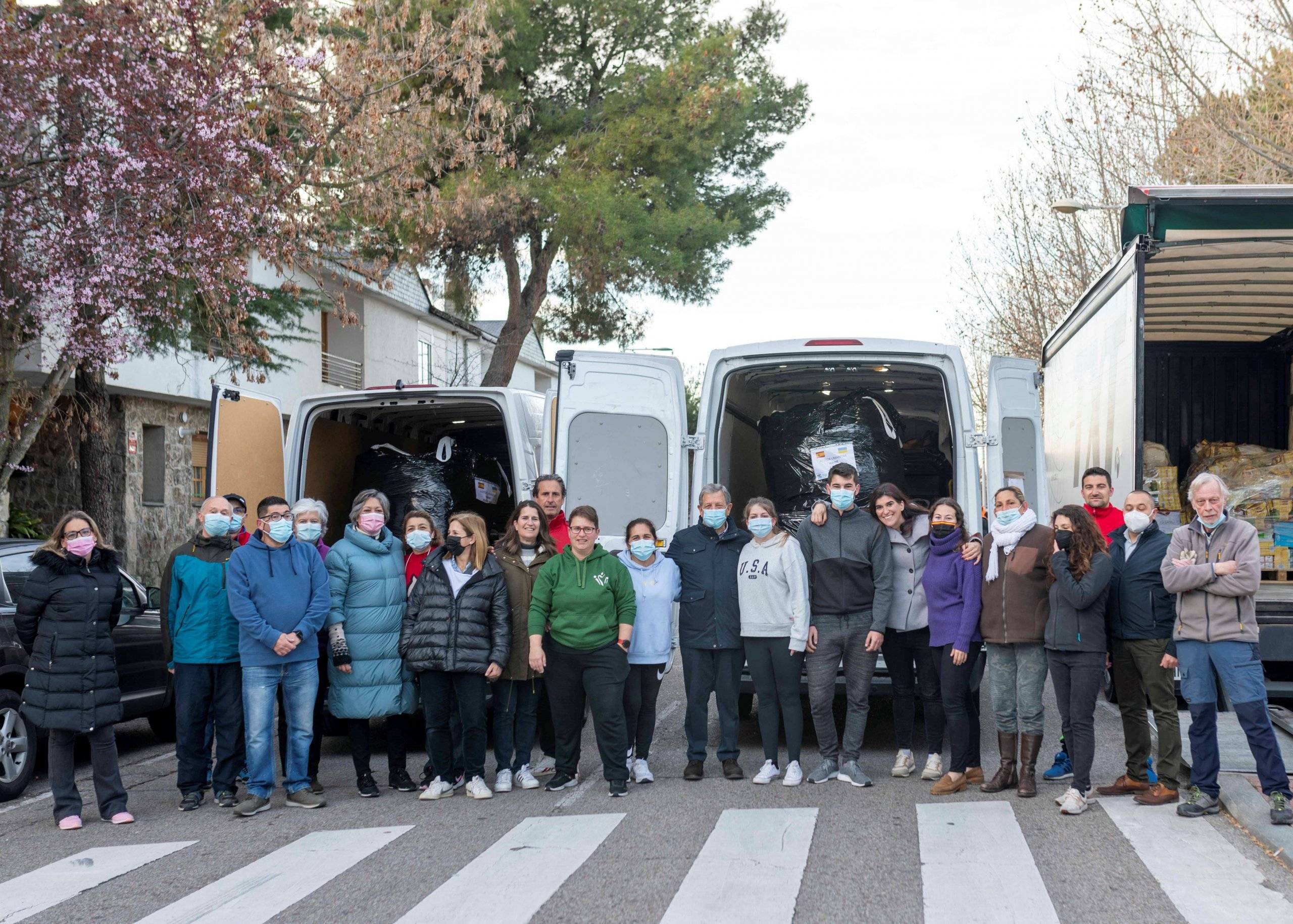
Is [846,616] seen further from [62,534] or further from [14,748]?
[14,748]

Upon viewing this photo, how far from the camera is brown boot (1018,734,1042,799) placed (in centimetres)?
703

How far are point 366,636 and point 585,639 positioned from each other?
4.08 feet

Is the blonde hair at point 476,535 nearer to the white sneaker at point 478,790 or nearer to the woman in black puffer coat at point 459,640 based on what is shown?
the woman in black puffer coat at point 459,640

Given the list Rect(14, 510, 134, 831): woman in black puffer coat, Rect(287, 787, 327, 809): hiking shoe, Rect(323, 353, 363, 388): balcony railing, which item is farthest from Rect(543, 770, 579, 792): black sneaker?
Rect(323, 353, 363, 388): balcony railing

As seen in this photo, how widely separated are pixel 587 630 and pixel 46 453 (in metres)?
16.7

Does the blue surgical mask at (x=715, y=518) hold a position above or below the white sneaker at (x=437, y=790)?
above

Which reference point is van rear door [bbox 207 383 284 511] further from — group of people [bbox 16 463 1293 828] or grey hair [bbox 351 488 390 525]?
grey hair [bbox 351 488 390 525]

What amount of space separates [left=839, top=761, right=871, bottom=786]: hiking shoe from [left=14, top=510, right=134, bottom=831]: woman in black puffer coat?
388 centimetres

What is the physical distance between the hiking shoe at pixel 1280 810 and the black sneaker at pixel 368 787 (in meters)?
4.62

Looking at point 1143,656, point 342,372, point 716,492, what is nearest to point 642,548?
point 716,492

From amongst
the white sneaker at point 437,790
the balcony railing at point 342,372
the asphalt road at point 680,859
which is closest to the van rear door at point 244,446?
the asphalt road at point 680,859

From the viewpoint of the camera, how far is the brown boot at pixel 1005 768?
722 centimetres

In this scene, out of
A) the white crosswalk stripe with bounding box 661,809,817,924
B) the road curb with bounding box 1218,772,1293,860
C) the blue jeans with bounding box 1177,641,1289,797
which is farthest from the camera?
the blue jeans with bounding box 1177,641,1289,797

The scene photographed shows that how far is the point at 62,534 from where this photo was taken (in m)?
7.16
